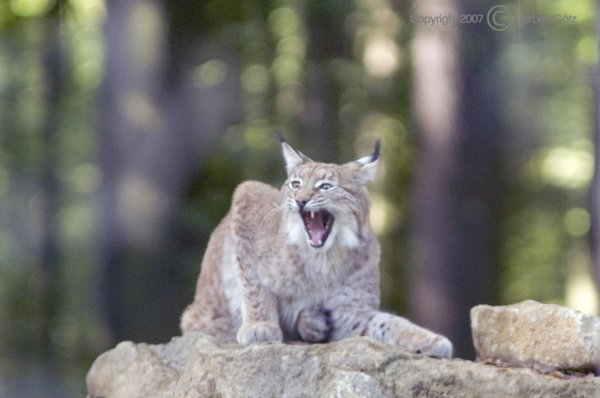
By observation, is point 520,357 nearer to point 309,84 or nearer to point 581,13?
point 581,13

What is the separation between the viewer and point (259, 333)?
5.78 meters

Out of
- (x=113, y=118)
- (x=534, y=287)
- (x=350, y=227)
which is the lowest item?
(x=534, y=287)

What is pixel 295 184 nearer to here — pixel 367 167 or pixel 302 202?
pixel 302 202

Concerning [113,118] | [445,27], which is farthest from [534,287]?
[113,118]

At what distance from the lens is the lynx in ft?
18.8

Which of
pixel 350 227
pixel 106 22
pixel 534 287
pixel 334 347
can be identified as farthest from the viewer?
pixel 534 287

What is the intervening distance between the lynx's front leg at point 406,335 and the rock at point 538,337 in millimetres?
240

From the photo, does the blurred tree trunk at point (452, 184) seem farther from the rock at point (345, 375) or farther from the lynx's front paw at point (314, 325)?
the rock at point (345, 375)

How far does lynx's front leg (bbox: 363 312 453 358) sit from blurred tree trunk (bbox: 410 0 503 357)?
429cm

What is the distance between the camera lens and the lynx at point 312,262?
574cm

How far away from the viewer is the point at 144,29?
1074 cm

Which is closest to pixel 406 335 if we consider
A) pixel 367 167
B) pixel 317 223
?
pixel 317 223

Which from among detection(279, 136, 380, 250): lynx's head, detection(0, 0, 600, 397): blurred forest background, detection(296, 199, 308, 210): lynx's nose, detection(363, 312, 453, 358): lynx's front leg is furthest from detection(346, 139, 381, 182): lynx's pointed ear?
detection(0, 0, 600, 397): blurred forest background

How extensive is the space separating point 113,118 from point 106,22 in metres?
1.11
